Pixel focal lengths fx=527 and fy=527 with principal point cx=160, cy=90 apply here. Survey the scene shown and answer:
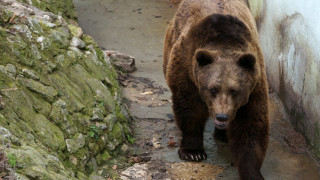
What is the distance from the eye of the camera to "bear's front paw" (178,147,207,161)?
5.77m

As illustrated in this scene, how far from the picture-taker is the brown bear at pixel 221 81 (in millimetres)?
4742

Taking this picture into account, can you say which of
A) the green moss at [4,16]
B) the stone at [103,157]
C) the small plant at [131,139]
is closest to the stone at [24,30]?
the green moss at [4,16]

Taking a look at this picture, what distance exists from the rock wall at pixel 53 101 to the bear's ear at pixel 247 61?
1.71 m

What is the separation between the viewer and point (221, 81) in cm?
470

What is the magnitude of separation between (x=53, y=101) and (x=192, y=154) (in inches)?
64.3

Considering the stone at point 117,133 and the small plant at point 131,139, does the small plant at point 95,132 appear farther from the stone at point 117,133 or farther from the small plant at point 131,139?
the small plant at point 131,139

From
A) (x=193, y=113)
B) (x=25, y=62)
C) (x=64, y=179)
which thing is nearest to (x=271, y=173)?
(x=193, y=113)

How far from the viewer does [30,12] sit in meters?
6.27

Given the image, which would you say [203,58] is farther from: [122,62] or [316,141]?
[122,62]

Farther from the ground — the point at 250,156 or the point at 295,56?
the point at 295,56

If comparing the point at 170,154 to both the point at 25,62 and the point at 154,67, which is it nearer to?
the point at 25,62

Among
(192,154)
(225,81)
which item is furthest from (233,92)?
(192,154)

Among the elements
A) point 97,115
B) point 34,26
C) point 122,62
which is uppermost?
point 34,26

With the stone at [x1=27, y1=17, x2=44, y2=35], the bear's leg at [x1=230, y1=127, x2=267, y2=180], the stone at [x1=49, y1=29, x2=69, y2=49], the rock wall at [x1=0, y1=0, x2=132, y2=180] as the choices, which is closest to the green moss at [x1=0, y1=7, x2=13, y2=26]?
the rock wall at [x1=0, y1=0, x2=132, y2=180]
